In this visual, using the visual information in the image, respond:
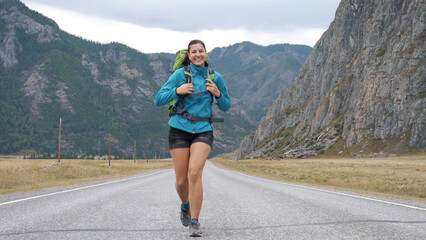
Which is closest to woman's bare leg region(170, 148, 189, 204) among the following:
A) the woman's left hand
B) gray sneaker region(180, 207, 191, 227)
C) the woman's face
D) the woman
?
the woman

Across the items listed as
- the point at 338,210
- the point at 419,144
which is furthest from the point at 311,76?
the point at 338,210

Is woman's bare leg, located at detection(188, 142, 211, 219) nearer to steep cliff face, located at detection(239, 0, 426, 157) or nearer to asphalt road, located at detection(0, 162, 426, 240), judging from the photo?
asphalt road, located at detection(0, 162, 426, 240)

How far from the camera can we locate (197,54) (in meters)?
5.71

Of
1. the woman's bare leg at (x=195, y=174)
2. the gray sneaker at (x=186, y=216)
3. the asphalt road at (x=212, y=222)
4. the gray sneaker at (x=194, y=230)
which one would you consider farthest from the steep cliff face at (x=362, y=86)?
the gray sneaker at (x=194, y=230)

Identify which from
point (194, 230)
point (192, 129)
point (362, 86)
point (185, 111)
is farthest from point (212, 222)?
point (362, 86)

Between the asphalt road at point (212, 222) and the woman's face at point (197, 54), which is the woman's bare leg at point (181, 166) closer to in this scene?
the asphalt road at point (212, 222)

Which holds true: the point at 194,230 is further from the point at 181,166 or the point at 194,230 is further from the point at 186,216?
the point at 181,166

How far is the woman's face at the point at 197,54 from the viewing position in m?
5.72

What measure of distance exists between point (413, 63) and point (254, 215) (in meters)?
89.3

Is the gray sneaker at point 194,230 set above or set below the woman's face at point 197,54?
below

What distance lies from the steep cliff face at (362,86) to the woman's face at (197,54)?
7805 cm

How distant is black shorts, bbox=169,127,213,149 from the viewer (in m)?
5.50

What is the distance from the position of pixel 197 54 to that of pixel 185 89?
2.14 ft

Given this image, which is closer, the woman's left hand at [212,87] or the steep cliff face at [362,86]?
the woman's left hand at [212,87]
